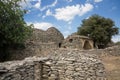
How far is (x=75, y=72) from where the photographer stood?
32.4 ft

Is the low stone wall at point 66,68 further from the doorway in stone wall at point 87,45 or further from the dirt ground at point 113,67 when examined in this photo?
the doorway in stone wall at point 87,45

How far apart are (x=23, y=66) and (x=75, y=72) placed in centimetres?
225

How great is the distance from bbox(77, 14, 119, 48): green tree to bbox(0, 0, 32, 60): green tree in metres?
17.4

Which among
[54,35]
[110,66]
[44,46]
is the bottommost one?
[110,66]

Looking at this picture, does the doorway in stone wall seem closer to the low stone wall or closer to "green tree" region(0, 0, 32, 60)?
"green tree" region(0, 0, 32, 60)

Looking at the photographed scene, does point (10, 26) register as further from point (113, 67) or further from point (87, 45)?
point (87, 45)

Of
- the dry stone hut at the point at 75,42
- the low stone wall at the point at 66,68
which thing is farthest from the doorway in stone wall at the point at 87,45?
the low stone wall at the point at 66,68

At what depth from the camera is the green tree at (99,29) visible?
39.7 meters

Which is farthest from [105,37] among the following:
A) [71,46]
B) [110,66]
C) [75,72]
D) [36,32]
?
[75,72]

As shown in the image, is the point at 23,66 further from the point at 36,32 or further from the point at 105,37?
the point at 105,37

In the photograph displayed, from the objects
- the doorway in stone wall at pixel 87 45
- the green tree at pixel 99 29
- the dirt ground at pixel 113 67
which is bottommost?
the dirt ground at pixel 113 67

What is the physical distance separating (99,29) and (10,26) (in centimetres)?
2160

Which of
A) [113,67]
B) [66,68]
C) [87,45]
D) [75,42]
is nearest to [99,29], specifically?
[87,45]

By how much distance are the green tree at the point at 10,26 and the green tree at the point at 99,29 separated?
17.4 metres
